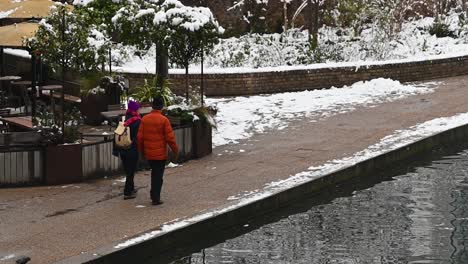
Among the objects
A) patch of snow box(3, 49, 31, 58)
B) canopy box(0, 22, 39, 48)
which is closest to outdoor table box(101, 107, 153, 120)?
canopy box(0, 22, 39, 48)

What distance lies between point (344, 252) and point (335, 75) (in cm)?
1439

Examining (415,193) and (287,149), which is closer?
(415,193)

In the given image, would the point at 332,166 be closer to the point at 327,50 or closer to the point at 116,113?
the point at 116,113

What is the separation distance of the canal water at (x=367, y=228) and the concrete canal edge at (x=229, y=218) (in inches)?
6.1

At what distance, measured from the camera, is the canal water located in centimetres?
1034

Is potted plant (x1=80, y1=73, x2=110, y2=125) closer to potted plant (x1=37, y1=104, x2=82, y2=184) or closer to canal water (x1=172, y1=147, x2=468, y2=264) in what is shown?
potted plant (x1=37, y1=104, x2=82, y2=184)

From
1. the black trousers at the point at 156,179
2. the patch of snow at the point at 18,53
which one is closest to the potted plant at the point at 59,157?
the black trousers at the point at 156,179

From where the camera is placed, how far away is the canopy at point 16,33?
56.9 feet

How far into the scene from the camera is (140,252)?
10.0m

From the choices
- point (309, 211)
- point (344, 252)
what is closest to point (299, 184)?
point (309, 211)

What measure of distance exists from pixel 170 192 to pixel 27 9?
726cm

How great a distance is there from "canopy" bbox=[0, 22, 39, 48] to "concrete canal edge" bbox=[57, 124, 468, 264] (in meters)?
7.00

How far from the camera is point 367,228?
456 inches

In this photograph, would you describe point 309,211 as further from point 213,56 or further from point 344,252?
point 213,56
